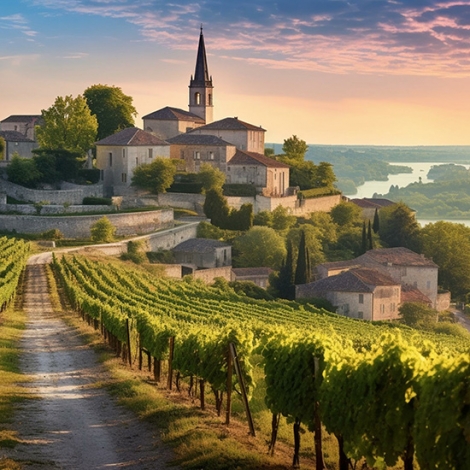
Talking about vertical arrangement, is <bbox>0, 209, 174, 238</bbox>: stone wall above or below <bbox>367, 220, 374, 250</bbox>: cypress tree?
above

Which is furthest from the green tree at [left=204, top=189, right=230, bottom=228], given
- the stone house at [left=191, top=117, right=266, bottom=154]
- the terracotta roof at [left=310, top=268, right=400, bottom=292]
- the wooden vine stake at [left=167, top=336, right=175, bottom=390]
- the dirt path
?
the wooden vine stake at [left=167, top=336, right=175, bottom=390]

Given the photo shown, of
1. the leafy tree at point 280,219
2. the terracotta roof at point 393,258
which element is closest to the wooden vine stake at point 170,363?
the terracotta roof at point 393,258

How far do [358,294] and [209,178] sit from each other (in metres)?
15.9

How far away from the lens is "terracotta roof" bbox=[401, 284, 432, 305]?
59987 mm

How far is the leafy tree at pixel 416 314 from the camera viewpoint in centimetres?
5609

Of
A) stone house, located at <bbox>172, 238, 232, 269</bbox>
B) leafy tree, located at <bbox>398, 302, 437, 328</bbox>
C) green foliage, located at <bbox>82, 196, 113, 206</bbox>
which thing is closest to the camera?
leafy tree, located at <bbox>398, 302, 437, 328</bbox>

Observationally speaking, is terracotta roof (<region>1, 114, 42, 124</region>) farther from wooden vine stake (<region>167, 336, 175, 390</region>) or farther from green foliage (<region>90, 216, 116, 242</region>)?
wooden vine stake (<region>167, 336, 175, 390</region>)

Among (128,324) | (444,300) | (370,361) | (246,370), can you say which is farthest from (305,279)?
(370,361)

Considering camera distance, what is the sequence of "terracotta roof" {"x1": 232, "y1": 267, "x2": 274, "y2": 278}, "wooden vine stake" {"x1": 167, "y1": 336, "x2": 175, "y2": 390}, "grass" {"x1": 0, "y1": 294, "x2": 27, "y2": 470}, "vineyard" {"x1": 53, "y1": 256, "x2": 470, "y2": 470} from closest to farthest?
"vineyard" {"x1": 53, "y1": 256, "x2": 470, "y2": 470} < "grass" {"x1": 0, "y1": 294, "x2": 27, "y2": 470} < "wooden vine stake" {"x1": 167, "y1": 336, "x2": 175, "y2": 390} < "terracotta roof" {"x1": 232, "y1": 267, "x2": 274, "y2": 278}

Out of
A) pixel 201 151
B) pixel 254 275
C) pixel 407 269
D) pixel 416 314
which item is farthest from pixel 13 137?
pixel 416 314

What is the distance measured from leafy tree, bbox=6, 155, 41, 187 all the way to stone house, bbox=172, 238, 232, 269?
32.3 feet

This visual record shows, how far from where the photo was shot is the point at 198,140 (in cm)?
7431

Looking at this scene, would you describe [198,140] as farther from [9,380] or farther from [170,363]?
[170,363]

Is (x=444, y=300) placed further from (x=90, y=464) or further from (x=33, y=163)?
(x=90, y=464)
